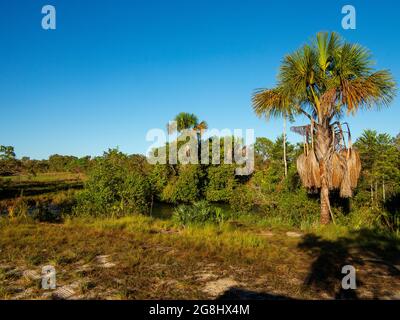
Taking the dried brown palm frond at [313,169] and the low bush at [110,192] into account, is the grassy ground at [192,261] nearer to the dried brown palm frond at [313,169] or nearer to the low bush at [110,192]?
the dried brown palm frond at [313,169]

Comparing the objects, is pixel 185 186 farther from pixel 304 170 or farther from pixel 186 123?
pixel 304 170

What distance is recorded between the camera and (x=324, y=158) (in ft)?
36.1

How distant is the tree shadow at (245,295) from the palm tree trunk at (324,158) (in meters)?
6.86

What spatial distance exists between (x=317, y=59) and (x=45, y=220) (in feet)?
39.3

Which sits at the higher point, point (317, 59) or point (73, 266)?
point (317, 59)

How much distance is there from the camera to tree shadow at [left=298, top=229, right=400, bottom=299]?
544 cm

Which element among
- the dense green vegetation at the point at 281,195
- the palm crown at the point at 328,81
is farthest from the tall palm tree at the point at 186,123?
the palm crown at the point at 328,81

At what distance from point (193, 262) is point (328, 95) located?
7.47 meters

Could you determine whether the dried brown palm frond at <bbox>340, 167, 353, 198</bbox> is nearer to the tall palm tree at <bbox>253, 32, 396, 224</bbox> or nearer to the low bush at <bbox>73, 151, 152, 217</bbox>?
the tall palm tree at <bbox>253, 32, 396, 224</bbox>

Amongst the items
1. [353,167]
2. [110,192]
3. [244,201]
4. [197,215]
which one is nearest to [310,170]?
[353,167]

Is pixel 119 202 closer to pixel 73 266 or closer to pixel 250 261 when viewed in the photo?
pixel 73 266
